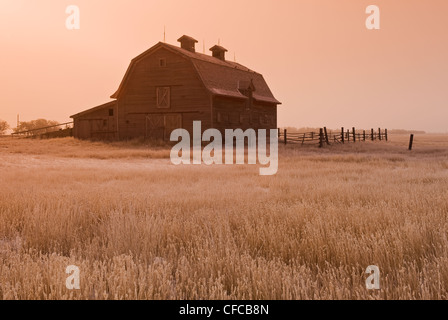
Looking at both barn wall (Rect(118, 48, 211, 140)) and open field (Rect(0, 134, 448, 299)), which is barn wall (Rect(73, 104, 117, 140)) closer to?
barn wall (Rect(118, 48, 211, 140))

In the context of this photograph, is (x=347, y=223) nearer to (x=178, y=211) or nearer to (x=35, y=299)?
(x=178, y=211)

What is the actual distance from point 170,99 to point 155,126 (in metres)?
2.81

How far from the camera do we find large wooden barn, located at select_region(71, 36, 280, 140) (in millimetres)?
32844

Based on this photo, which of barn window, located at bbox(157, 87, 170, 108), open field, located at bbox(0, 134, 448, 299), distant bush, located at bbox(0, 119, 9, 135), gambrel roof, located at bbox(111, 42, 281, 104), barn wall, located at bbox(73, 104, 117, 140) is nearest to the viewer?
open field, located at bbox(0, 134, 448, 299)

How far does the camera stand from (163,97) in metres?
33.6

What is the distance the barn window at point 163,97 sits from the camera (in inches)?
1319

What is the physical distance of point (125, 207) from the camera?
25.3ft

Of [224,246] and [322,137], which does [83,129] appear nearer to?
[322,137]

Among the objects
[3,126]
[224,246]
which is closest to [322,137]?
[224,246]

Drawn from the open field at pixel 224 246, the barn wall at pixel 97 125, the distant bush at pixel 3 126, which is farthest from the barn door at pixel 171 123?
the distant bush at pixel 3 126

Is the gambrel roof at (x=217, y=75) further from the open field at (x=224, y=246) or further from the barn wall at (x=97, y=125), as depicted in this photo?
the open field at (x=224, y=246)

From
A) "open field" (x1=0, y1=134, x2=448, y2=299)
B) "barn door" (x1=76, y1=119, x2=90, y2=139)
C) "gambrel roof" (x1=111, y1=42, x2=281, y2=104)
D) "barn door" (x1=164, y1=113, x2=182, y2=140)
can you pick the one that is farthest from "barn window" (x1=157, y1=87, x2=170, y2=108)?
"open field" (x1=0, y1=134, x2=448, y2=299)
